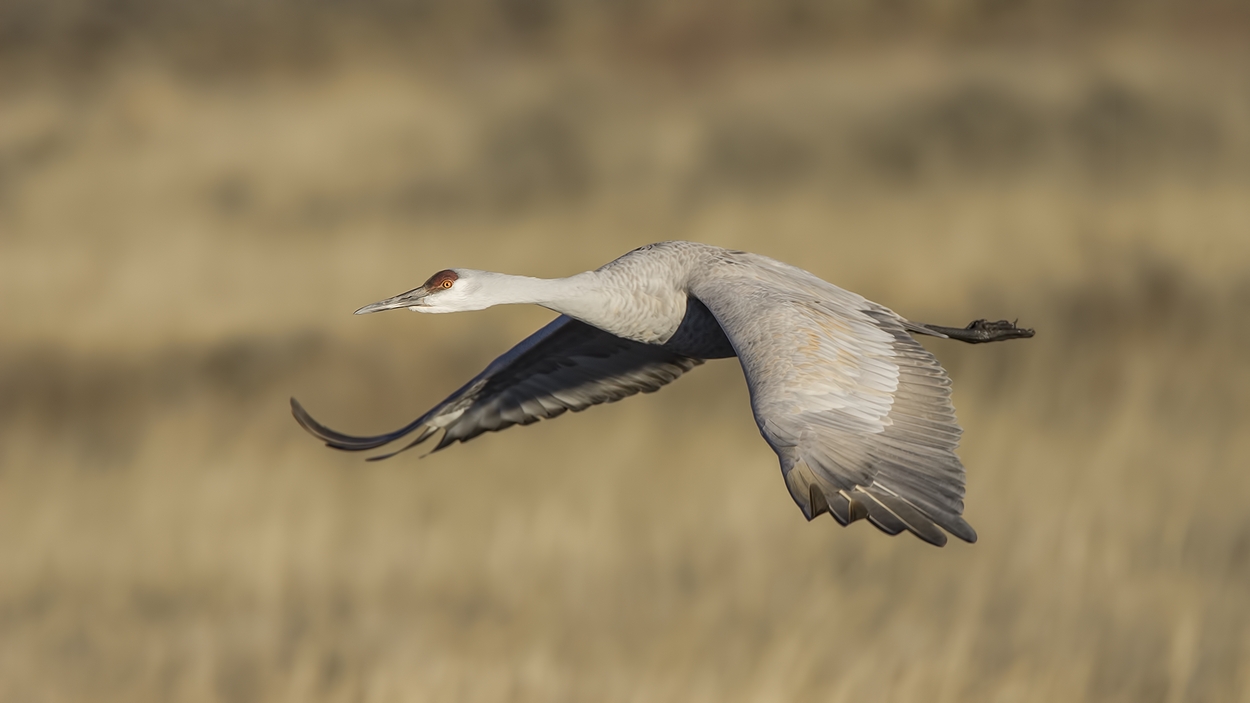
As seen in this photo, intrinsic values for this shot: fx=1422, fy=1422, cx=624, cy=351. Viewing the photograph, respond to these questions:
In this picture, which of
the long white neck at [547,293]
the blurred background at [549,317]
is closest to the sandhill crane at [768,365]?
the long white neck at [547,293]

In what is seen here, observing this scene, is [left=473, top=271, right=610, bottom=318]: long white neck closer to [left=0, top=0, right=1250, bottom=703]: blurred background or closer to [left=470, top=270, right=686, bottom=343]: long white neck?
[left=470, top=270, right=686, bottom=343]: long white neck

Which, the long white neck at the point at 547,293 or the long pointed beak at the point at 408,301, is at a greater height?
the long white neck at the point at 547,293

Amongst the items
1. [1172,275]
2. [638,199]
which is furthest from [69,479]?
[1172,275]

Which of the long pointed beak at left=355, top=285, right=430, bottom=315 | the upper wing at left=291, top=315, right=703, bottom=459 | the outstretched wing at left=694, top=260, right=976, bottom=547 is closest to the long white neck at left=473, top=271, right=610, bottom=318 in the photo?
the long pointed beak at left=355, top=285, right=430, bottom=315

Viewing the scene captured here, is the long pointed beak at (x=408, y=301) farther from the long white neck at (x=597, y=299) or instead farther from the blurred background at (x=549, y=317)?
the blurred background at (x=549, y=317)

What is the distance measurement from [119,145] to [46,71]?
934 mm

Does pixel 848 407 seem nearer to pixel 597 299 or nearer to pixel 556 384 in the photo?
pixel 597 299

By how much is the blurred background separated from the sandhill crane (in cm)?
188

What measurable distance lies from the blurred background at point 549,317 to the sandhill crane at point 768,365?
188 centimetres

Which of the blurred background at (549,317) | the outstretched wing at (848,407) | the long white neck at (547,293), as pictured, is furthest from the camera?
the blurred background at (549,317)

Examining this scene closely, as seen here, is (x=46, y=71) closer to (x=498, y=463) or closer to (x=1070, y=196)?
(x=498, y=463)

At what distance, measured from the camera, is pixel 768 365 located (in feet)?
18.0

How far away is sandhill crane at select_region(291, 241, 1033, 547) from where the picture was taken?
5.12 m

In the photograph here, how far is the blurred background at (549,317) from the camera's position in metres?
8.54
